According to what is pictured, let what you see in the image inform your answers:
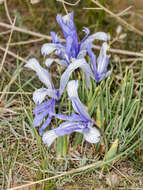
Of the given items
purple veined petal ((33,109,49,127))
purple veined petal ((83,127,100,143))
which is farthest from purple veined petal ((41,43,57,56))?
purple veined petal ((83,127,100,143))

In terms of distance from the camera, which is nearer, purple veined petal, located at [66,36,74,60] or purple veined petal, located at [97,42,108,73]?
purple veined petal, located at [66,36,74,60]

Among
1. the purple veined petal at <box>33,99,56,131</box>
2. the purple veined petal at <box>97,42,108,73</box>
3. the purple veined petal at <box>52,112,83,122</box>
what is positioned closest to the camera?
the purple veined petal at <box>52,112,83,122</box>

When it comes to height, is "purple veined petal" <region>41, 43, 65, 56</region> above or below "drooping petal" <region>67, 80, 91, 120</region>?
above

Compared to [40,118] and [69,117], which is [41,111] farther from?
[69,117]

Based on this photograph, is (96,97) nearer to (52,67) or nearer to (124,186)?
(124,186)

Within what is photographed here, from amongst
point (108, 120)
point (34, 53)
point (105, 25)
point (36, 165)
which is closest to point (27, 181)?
point (36, 165)

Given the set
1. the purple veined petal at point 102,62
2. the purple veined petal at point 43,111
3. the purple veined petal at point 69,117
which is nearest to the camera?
the purple veined petal at point 69,117

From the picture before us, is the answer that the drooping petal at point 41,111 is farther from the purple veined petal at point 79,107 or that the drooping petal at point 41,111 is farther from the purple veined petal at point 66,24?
the purple veined petal at point 66,24

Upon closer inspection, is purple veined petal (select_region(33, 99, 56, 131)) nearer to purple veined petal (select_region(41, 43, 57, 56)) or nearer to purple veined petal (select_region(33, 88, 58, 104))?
purple veined petal (select_region(33, 88, 58, 104))

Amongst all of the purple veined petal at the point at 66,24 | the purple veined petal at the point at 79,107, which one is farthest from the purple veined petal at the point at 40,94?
the purple veined petal at the point at 66,24

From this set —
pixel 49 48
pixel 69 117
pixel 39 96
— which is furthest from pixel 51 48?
pixel 69 117

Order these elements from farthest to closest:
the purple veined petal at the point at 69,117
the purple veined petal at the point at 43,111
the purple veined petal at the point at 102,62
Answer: the purple veined petal at the point at 102,62 → the purple veined petal at the point at 43,111 → the purple veined petal at the point at 69,117
